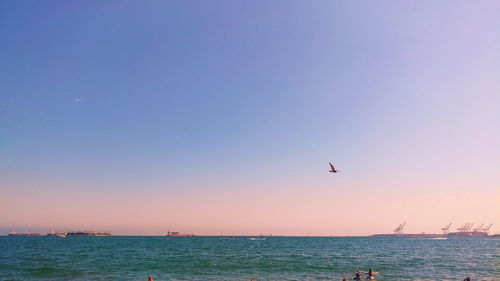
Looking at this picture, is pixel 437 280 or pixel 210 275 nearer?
pixel 437 280

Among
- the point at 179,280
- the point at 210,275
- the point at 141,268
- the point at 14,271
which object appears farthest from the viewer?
the point at 141,268

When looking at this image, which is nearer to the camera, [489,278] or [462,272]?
[489,278]

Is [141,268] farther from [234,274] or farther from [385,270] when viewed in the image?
[385,270]

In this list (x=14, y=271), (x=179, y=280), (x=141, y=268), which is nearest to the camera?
(x=179, y=280)

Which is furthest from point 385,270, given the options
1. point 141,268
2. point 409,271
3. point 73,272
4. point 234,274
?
point 73,272

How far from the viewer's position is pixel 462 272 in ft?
146

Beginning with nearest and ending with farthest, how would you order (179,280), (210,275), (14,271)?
(179,280) → (210,275) → (14,271)

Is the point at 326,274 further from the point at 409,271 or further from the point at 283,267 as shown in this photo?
the point at 409,271

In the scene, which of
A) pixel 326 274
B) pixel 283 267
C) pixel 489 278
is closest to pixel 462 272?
pixel 489 278

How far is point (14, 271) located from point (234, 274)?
32311 mm

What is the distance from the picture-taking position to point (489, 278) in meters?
39.3

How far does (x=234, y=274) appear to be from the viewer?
4175 cm

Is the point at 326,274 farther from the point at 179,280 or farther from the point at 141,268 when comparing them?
the point at 141,268

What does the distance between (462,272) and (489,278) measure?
5.54m
